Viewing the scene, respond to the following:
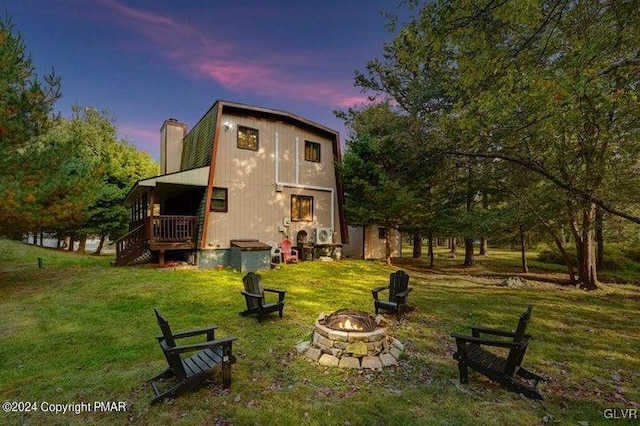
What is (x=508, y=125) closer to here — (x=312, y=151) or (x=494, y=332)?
(x=494, y=332)

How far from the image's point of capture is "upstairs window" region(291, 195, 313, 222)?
52.0ft

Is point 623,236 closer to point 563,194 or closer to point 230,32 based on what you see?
point 563,194

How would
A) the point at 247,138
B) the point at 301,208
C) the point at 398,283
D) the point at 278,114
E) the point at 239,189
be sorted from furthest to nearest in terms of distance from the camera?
the point at 301,208, the point at 278,114, the point at 247,138, the point at 239,189, the point at 398,283

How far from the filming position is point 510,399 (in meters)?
3.90

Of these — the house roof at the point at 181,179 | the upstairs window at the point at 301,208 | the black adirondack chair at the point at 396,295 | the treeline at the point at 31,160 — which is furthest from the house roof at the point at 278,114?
the black adirondack chair at the point at 396,295

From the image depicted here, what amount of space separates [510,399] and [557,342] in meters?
3.27

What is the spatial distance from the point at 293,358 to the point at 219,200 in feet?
33.0

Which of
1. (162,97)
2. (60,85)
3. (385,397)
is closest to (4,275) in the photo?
(60,85)

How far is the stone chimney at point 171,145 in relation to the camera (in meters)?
17.6

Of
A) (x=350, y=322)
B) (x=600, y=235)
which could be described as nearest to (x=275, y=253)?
(x=350, y=322)

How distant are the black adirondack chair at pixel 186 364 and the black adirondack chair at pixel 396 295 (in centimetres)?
411

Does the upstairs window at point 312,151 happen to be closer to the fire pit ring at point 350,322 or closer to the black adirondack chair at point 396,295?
the black adirondack chair at point 396,295

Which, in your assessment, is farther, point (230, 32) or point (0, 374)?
point (230, 32)

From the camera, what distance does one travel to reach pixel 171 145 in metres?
17.8
